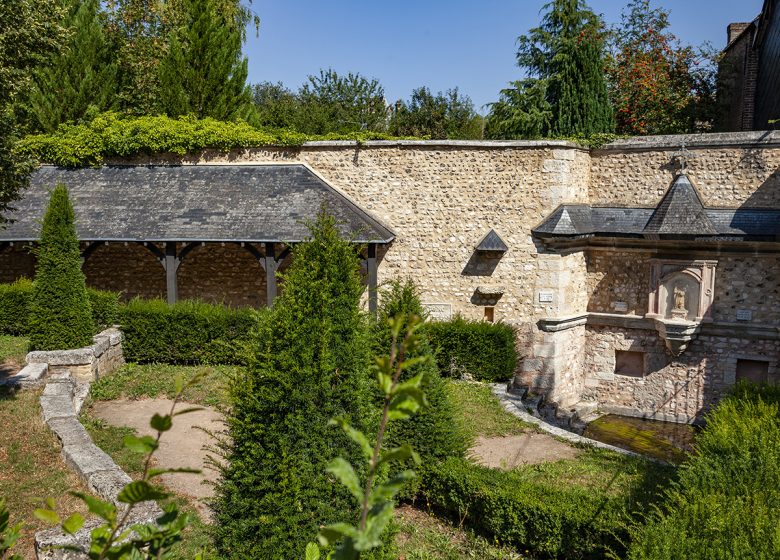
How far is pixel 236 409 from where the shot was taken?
476cm

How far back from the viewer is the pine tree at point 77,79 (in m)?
18.6

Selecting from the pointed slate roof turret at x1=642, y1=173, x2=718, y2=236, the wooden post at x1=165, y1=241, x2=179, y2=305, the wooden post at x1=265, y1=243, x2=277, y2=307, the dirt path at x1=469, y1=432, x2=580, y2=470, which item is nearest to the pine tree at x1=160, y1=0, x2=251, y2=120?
the wooden post at x1=165, y1=241, x2=179, y2=305

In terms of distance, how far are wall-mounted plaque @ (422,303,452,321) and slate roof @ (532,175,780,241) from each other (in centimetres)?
250

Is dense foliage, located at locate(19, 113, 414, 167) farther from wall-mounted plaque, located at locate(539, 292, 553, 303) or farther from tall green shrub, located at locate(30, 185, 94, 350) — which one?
wall-mounted plaque, located at locate(539, 292, 553, 303)

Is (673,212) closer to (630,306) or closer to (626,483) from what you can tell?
(630,306)

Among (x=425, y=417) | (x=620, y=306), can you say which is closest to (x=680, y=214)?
(x=620, y=306)

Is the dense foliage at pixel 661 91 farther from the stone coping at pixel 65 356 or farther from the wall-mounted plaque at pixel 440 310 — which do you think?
the stone coping at pixel 65 356

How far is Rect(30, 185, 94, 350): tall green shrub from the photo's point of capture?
35.2 ft

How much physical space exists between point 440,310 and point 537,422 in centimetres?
415

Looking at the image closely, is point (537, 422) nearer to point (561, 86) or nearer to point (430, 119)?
point (561, 86)

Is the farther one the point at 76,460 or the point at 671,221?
the point at 671,221

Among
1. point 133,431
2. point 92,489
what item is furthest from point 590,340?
point 92,489

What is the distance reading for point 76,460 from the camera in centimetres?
695

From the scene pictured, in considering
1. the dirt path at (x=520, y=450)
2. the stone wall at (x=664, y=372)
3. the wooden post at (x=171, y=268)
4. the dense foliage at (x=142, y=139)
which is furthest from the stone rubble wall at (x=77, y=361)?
the stone wall at (x=664, y=372)
